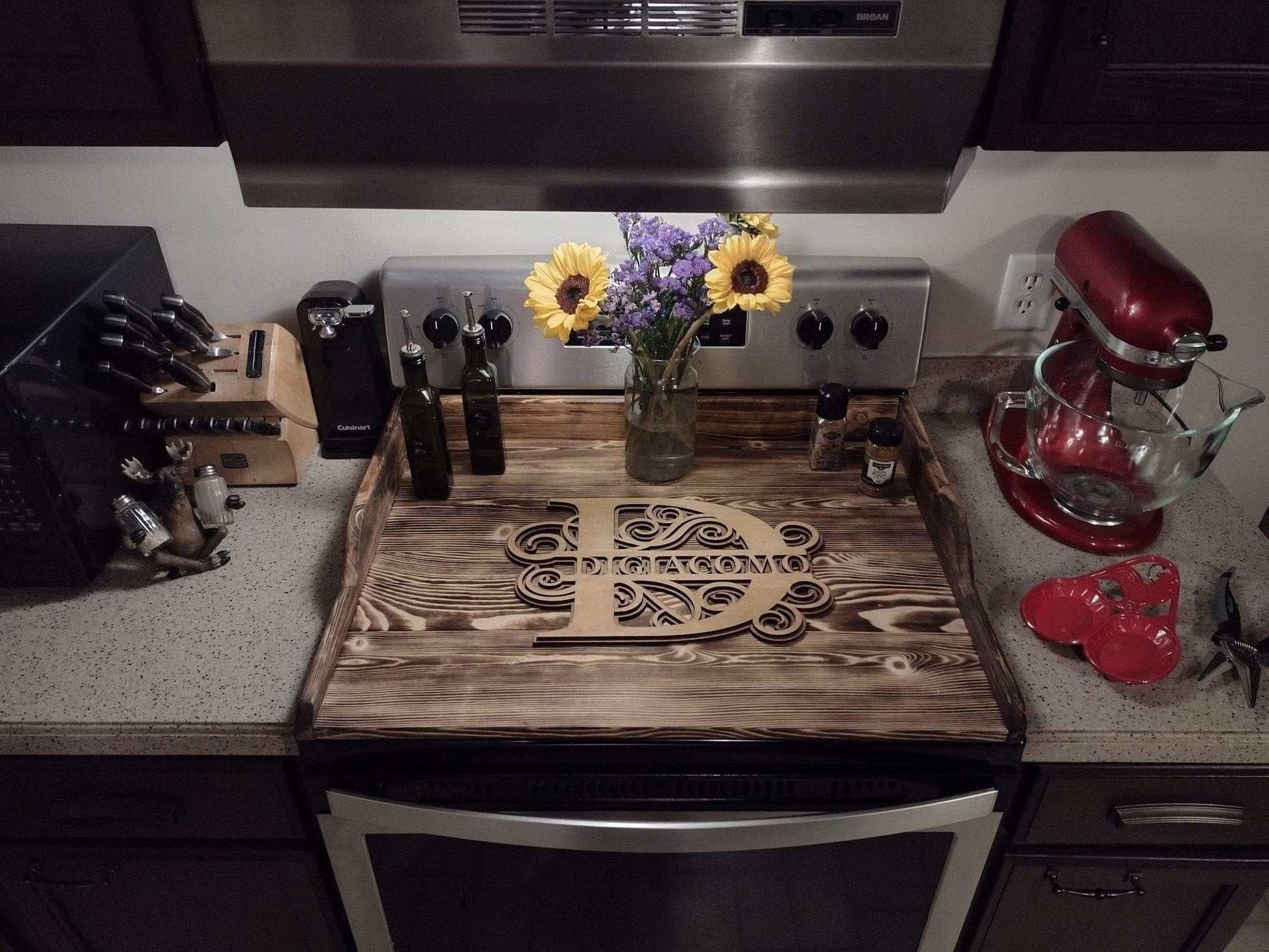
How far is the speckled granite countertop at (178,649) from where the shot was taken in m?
0.94

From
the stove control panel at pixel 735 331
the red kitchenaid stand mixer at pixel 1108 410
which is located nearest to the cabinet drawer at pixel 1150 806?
the red kitchenaid stand mixer at pixel 1108 410

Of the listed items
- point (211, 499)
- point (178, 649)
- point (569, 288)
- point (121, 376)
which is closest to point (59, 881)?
point (178, 649)

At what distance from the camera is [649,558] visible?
112 cm

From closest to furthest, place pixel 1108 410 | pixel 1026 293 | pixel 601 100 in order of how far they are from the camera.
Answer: pixel 601 100, pixel 1108 410, pixel 1026 293

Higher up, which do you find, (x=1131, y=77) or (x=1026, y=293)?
(x=1131, y=77)

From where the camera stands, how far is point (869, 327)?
1247 mm

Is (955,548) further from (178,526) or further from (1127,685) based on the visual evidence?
(178,526)

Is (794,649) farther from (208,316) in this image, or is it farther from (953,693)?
(208,316)

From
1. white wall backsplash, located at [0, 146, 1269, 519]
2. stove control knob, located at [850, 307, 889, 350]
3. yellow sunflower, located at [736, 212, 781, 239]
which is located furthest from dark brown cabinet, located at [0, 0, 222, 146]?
stove control knob, located at [850, 307, 889, 350]

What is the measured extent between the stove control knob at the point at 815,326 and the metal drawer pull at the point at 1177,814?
67 cm

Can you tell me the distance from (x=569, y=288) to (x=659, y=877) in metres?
0.69

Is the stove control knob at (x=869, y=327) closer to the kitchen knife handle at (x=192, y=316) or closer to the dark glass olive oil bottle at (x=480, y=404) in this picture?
the dark glass olive oil bottle at (x=480, y=404)

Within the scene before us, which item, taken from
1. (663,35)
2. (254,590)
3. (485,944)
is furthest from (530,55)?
(485,944)

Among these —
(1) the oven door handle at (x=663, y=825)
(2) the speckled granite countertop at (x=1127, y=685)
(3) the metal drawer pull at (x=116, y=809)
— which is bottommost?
(3) the metal drawer pull at (x=116, y=809)
